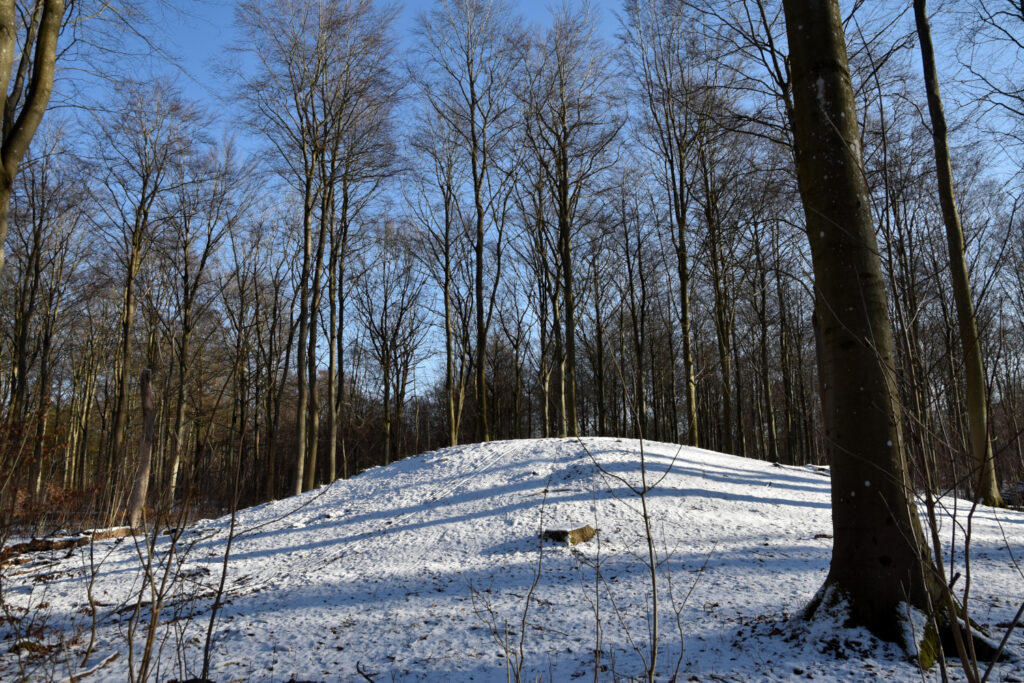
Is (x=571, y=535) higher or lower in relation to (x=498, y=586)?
higher

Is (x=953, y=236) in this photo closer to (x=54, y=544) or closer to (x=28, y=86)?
(x=28, y=86)

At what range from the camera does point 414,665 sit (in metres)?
4.24

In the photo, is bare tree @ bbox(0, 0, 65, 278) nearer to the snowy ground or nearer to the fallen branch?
the snowy ground

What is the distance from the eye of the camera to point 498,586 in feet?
19.8

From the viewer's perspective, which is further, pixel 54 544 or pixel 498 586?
pixel 54 544

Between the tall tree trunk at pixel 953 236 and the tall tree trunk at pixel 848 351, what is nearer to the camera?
the tall tree trunk at pixel 848 351

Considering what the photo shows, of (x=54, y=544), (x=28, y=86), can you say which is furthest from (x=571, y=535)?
(x=54, y=544)

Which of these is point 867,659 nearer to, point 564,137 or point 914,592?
point 914,592

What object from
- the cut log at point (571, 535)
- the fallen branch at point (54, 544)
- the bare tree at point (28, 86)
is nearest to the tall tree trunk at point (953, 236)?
the cut log at point (571, 535)

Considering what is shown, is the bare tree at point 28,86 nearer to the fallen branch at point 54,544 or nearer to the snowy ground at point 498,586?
the snowy ground at point 498,586

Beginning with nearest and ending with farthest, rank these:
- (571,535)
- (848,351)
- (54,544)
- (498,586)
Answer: (848,351)
(498,586)
(571,535)
(54,544)

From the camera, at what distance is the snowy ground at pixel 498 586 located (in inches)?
154

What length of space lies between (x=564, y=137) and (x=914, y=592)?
13.4m

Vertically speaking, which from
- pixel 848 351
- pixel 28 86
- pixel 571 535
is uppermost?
pixel 28 86
